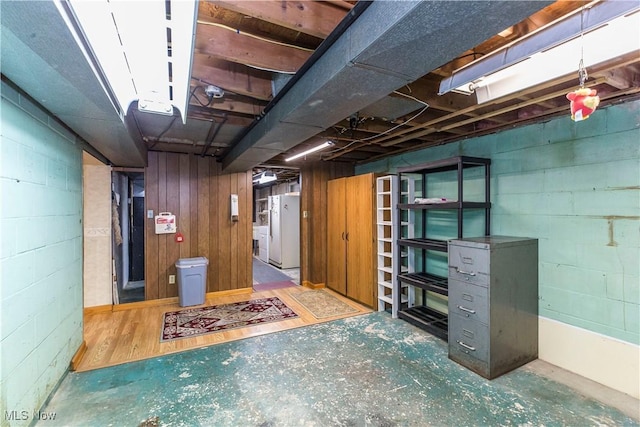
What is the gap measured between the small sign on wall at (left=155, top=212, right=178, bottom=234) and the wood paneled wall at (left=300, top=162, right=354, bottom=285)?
216 cm

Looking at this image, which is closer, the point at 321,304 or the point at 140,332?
the point at 140,332

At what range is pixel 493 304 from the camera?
245 centimetres

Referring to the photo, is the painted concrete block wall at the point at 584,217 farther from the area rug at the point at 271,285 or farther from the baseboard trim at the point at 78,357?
the baseboard trim at the point at 78,357

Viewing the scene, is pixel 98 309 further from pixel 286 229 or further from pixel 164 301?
pixel 286 229

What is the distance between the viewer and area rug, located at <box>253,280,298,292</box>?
5.23 meters

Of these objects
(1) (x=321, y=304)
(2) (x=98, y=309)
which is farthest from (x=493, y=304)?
(2) (x=98, y=309)

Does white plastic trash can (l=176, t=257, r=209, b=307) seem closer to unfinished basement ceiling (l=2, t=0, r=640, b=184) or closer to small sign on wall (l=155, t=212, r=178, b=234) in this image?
small sign on wall (l=155, t=212, r=178, b=234)

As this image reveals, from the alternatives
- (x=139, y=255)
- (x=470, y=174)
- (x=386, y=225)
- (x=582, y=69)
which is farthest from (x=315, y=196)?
(x=582, y=69)

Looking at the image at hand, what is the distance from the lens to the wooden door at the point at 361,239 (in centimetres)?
411

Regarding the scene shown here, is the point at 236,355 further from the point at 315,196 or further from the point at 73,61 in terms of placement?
the point at 315,196

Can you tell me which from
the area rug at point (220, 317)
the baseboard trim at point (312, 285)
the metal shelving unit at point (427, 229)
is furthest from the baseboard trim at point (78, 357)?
the metal shelving unit at point (427, 229)

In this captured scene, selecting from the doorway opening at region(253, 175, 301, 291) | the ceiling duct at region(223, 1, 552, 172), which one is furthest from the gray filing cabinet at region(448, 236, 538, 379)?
the doorway opening at region(253, 175, 301, 291)

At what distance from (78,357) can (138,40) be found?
9.70 ft

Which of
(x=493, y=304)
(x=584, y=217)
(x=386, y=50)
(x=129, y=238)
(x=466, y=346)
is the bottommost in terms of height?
(x=466, y=346)
